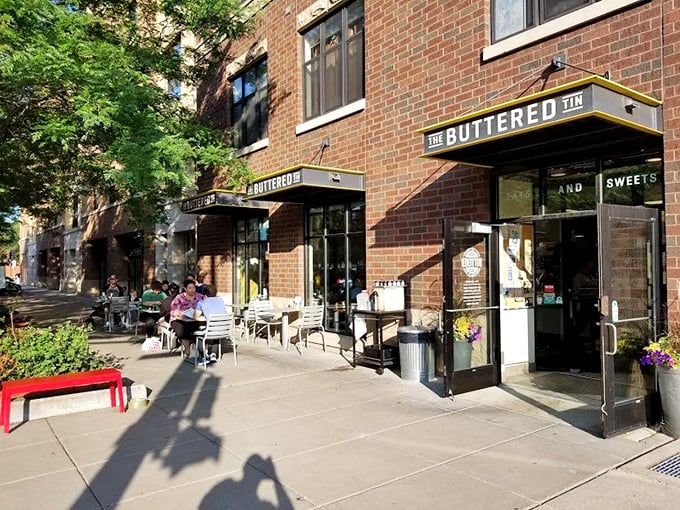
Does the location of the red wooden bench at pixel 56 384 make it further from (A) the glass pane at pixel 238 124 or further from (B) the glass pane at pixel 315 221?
(A) the glass pane at pixel 238 124

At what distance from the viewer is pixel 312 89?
39.5 ft

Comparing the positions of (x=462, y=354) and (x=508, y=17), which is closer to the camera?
(x=462, y=354)

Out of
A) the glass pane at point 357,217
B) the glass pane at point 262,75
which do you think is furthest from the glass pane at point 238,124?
the glass pane at point 357,217

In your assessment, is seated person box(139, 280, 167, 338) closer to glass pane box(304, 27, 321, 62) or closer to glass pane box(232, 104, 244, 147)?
glass pane box(232, 104, 244, 147)

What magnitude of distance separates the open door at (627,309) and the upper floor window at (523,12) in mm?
3049

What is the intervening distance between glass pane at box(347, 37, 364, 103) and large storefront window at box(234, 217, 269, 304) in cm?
412

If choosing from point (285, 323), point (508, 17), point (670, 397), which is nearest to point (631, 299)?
point (670, 397)

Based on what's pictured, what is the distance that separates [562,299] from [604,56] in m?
3.57

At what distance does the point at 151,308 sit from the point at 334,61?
712cm

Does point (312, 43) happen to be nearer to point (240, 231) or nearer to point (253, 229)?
point (253, 229)

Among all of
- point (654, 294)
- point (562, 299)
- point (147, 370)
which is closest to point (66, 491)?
point (147, 370)

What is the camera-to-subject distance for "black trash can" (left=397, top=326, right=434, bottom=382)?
788 cm

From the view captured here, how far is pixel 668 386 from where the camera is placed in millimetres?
5223

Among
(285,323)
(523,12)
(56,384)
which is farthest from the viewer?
(285,323)
